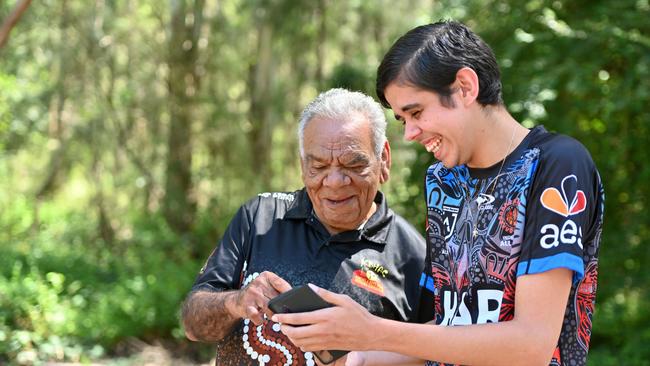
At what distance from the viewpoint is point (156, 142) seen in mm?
9859

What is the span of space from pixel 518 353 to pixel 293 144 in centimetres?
863

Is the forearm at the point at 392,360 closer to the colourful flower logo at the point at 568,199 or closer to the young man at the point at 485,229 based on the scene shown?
the young man at the point at 485,229

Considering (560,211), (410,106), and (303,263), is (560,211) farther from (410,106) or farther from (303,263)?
(303,263)

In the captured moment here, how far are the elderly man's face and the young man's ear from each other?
0.71 m

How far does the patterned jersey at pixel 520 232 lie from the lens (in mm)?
1722

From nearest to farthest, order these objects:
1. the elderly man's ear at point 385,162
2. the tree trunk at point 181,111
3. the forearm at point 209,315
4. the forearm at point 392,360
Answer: the forearm at point 392,360
the forearm at point 209,315
the elderly man's ear at point 385,162
the tree trunk at point 181,111

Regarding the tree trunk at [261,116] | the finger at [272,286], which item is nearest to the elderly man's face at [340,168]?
the finger at [272,286]

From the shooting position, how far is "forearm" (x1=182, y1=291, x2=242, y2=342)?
237cm

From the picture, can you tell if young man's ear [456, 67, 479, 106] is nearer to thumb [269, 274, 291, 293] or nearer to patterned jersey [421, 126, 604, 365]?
patterned jersey [421, 126, 604, 365]

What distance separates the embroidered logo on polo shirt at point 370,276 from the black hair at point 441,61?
0.79 meters

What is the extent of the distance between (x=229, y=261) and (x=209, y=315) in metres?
0.20

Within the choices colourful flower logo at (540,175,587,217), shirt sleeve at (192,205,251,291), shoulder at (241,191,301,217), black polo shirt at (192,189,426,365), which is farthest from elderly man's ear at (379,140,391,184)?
colourful flower logo at (540,175,587,217)

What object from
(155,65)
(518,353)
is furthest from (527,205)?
(155,65)

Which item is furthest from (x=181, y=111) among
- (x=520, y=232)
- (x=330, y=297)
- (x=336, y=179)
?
(x=520, y=232)
